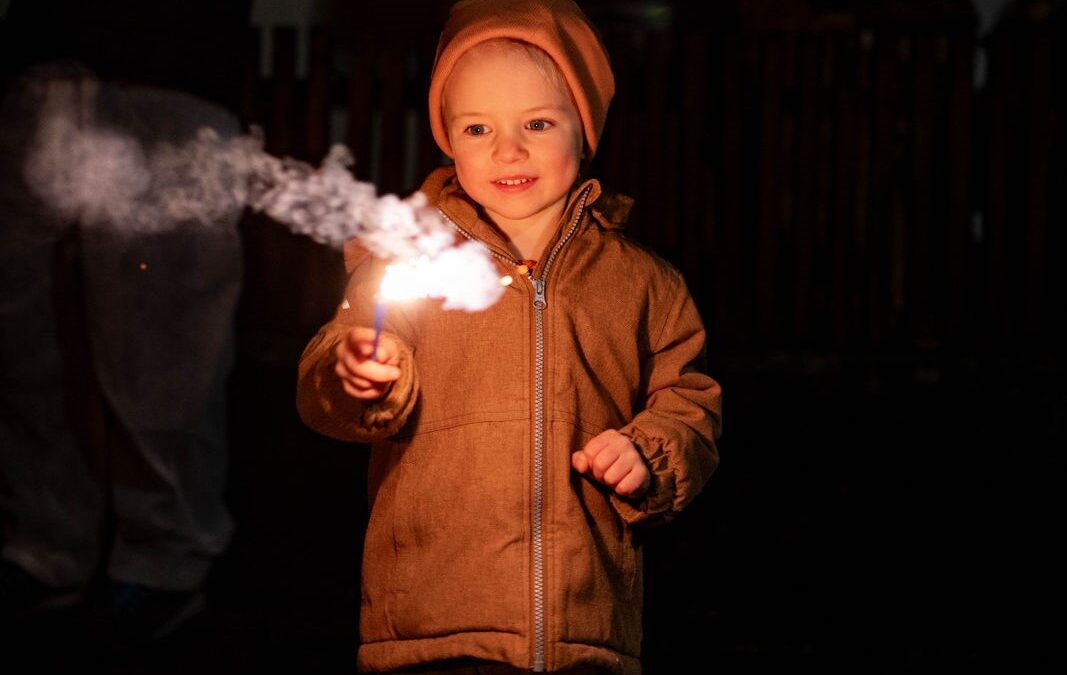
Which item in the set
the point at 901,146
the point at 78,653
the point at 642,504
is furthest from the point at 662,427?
the point at 901,146

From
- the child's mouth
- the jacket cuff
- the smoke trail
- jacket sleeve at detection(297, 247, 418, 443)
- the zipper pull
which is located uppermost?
the smoke trail

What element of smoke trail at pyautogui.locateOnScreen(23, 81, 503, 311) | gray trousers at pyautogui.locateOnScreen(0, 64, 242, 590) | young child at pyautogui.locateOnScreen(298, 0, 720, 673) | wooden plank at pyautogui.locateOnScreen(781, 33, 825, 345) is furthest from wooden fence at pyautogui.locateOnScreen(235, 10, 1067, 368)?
young child at pyautogui.locateOnScreen(298, 0, 720, 673)

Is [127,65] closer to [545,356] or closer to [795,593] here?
[545,356]

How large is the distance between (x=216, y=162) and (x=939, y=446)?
2.99 meters

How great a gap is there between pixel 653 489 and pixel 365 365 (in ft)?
2.07

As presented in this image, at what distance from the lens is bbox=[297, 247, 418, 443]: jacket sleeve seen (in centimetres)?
200

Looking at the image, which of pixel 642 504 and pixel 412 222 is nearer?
pixel 642 504

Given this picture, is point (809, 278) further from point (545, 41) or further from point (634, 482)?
point (634, 482)

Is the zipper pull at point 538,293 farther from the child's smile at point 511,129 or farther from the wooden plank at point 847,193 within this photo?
the wooden plank at point 847,193

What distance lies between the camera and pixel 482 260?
2.24 m

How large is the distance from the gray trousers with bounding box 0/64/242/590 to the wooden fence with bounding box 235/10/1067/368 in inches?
75.0

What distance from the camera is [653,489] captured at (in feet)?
6.91

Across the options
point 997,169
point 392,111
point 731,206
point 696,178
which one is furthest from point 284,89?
point 997,169

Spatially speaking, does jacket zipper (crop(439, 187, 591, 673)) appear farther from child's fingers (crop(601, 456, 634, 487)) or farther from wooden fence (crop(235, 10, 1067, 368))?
wooden fence (crop(235, 10, 1067, 368))
